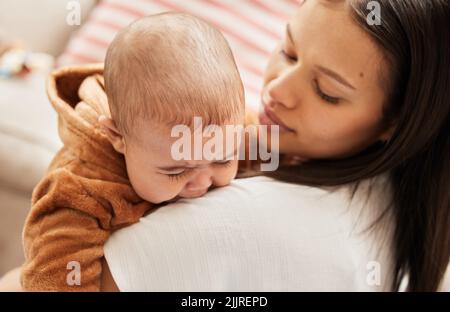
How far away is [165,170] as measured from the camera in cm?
78

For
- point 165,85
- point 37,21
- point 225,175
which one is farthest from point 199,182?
point 37,21

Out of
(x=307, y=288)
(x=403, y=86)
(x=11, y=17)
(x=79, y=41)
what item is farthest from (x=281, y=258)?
(x=11, y=17)

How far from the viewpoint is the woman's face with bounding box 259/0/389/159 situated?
83 cm

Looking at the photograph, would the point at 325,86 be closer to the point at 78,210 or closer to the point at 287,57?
the point at 287,57

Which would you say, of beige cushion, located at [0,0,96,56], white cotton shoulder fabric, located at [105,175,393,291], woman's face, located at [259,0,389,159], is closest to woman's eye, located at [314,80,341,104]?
woman's face, located at [259,0,389,159]

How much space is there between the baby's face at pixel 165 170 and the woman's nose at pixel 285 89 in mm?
141

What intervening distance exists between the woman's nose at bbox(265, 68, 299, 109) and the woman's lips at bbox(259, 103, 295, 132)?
0.03 m

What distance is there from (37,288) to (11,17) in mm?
1122

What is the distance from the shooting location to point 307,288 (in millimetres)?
864

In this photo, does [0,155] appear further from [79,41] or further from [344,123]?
[344,123]

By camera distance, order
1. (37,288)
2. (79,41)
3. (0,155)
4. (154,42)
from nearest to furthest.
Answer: (154,42) < (37,288) < (0,155) < (79,41)

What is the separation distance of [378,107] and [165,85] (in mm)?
375

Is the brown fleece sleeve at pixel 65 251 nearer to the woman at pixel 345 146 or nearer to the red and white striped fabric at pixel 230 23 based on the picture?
the woman at pixel 345 146

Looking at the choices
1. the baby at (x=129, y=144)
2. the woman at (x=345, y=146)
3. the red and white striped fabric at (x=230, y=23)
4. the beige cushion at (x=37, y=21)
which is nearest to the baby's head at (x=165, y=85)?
the baby at (x=129, y=144)
